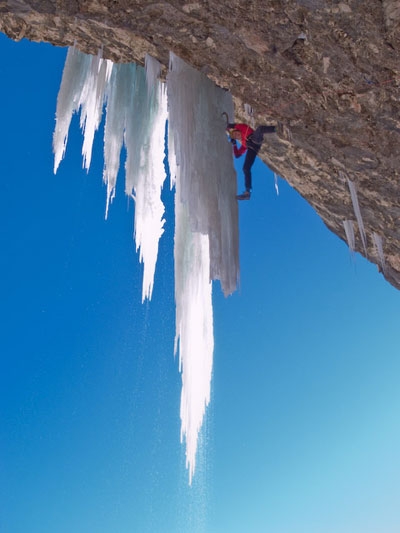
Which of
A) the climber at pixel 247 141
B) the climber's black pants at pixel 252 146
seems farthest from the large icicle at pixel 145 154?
the climber's black pants at pixel 252 146

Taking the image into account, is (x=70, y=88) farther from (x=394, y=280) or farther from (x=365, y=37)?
(x=394, y=280)

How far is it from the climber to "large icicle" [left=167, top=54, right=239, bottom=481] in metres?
0.15

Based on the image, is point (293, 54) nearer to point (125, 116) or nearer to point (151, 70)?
point (151, 70)

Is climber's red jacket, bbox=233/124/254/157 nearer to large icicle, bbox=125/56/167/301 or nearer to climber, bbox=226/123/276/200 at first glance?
climber, bbox=226/123/276/200

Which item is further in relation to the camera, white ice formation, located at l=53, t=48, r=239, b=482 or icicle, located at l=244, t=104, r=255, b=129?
icicle, located at l=244, t=104, r=255, b=129

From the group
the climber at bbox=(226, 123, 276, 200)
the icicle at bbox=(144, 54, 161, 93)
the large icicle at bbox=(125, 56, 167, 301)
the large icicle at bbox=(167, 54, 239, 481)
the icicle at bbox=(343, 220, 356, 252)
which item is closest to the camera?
the large icicle at bbox=(167, 54, 239, 481)

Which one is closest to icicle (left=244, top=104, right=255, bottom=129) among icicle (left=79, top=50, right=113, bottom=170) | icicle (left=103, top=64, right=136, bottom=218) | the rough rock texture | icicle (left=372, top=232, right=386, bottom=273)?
the rough rock texture

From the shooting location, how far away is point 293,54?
17.0 ft

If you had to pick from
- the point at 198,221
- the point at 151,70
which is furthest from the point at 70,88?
the point at 198,221

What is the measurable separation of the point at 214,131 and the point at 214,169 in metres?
0.46

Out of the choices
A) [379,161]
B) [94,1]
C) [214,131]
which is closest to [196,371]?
[214,131]

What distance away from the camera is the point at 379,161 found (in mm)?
5996

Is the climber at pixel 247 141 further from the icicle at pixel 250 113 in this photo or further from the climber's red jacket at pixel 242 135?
the icicle at pixel 250 113

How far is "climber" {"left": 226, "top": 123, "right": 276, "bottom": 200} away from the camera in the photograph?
6.14m
